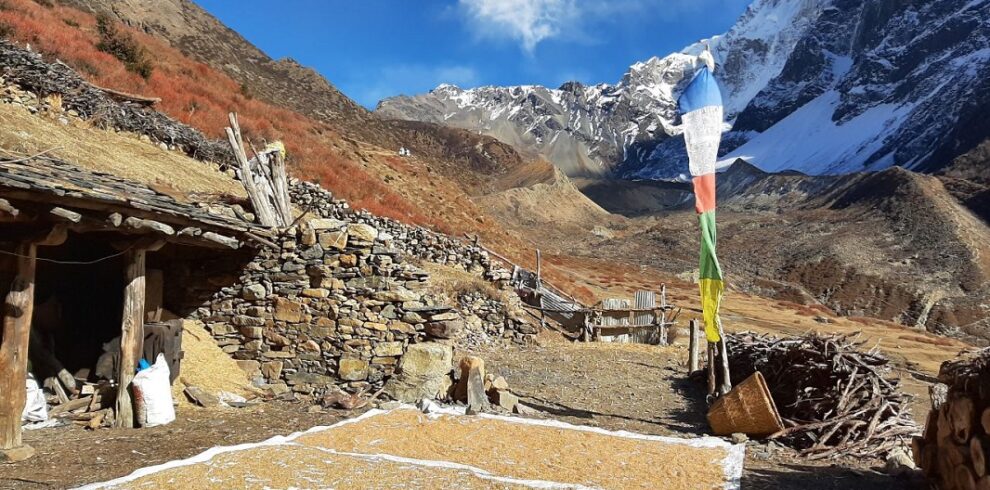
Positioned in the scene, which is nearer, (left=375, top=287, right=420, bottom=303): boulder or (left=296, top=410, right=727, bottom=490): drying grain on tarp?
(left=296, top=410, right=727, bottom=490): drying grain on tarp

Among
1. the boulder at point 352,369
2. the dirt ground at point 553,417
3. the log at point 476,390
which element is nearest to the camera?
the dirt ground at point 553,417

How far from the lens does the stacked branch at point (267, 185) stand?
38.3ft

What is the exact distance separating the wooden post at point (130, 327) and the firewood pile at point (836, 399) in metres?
7.65

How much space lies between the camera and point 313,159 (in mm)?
23141

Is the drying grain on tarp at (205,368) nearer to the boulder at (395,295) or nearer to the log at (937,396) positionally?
the boulder at (395,295)

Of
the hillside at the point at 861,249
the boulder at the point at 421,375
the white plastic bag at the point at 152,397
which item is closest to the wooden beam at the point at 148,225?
the white plastic bag at the point at 152,397

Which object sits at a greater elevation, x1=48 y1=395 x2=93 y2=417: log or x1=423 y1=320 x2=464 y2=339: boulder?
x1=423 y1=320 x2=464 y2=339: boulder

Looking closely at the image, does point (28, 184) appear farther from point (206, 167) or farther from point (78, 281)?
point (206, 167)

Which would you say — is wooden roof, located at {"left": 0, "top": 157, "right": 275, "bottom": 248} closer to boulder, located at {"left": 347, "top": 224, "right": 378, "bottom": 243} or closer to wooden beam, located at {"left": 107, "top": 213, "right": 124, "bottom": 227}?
wooden beam, located at {"left": 107, "top": 213, "right": 124, "bottom": 227}

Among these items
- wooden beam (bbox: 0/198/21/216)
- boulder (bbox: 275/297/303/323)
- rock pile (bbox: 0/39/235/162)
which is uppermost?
rock pile (bbox: 0/39/235/162)

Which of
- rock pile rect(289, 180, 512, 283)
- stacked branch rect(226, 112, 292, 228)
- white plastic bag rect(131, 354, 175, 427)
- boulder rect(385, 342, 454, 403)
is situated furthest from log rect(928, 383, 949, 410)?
rock pile rect(289, 180, 512, 283)

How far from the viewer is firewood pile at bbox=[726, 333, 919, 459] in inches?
317

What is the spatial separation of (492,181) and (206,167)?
67452mm

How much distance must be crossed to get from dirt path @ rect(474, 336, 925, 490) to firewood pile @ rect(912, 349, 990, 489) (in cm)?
47
